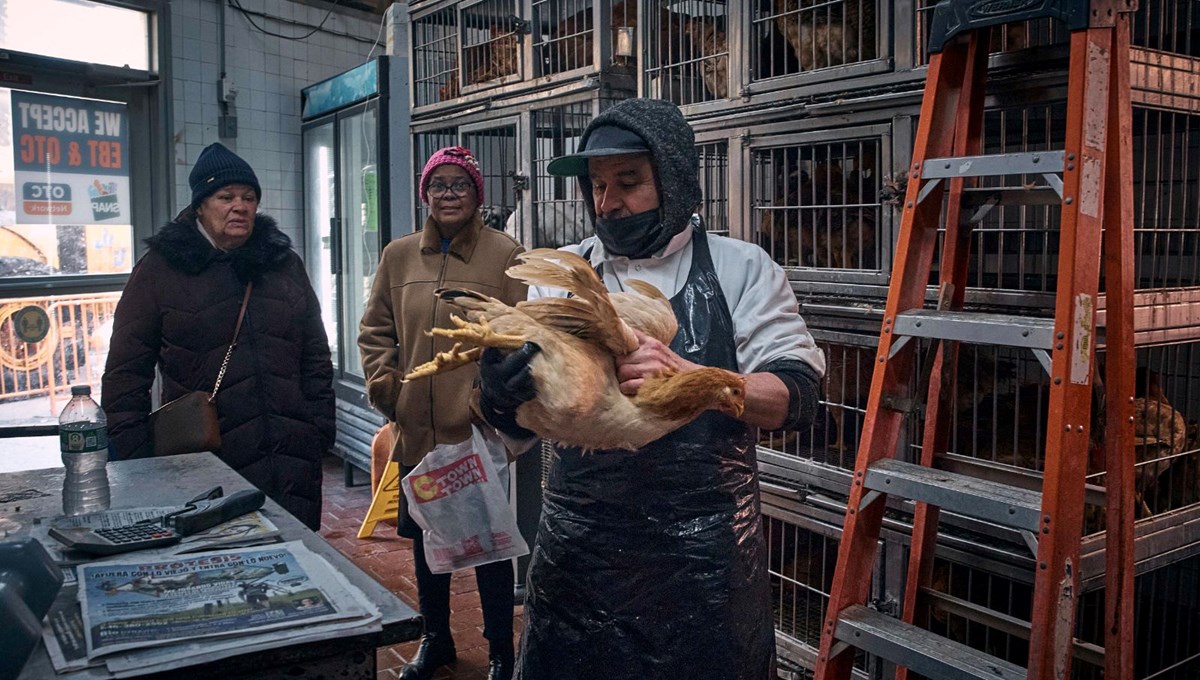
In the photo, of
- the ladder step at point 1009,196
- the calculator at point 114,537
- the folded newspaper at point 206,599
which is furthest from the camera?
the ladder step at point 1009,196

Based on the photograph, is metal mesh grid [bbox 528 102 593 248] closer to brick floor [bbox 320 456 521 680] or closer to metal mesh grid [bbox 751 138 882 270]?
metal mesh grid [bbox 751 138 882 270]

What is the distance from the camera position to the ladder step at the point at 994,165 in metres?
1.99

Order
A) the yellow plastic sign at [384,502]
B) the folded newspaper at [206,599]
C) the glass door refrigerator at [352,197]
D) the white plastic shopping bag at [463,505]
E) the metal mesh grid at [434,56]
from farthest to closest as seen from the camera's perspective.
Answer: the glass door refrigerator at [352,197] < the yellow plastic sign at [384,502] < the metal mesh grid at [434,56] < the white plastic shopping bag at [463,505] < the folded newspaper at [206,599]

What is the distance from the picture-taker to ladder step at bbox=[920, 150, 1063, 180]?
199 cm

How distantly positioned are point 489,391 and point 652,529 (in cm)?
47

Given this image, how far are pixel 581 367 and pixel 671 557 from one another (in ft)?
1.77

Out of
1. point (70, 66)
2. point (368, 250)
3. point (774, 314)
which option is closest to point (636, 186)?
point (774, 314)

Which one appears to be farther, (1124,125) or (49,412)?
(49,412)

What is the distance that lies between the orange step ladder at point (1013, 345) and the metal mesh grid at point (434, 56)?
2.88 m

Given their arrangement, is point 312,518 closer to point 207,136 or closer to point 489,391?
point 489,391

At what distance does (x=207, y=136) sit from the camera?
6371mm

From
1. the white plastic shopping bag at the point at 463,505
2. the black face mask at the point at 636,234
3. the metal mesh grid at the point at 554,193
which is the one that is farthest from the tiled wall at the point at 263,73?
the black face mask at the point at 636,234

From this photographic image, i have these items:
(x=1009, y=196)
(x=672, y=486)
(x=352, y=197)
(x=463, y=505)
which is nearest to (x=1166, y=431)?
(x=1009, y=196)

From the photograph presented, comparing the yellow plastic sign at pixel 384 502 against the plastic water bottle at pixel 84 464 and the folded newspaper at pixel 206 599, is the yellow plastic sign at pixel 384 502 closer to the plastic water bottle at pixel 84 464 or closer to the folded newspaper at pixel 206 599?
the plastic water bottle at pixel 84 464
